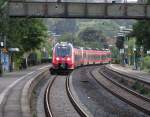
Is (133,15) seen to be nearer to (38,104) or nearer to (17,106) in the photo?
(38,104)

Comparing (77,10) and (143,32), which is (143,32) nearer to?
(143,32)

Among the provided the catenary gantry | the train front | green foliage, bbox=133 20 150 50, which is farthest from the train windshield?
the catenary gantry

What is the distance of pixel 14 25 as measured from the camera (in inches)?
2254

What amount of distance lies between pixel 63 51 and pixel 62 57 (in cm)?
68

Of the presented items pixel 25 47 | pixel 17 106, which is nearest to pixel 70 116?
pixel 17 106

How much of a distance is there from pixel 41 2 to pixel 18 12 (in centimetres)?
227

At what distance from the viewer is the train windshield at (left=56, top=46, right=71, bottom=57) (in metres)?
63.8

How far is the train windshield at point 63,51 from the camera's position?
63.8m

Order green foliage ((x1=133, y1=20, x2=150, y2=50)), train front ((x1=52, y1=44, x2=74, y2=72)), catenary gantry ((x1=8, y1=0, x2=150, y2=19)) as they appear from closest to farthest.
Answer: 1. catenary gantry ((x1=8, y1=0, x2=150, y2=19))
2. train front ((x1=52, y1=44, x2=74, y2=72))
3. green foliage ((x1=133, y1=20, x2=150, y2=50))

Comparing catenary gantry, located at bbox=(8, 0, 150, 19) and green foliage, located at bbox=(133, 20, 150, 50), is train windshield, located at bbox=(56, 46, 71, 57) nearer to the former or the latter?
green foliage, located at bbox=(133, 20, 150, 50)

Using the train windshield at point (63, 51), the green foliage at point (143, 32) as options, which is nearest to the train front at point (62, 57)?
the train windshield at point (63, 51)

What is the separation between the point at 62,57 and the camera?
64.0 m

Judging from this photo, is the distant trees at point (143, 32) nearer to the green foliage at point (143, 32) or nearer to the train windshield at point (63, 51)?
the green foliage at point (143, 32)

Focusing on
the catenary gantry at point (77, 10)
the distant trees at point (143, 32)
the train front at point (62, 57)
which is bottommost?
the train front at point (62, 57)
